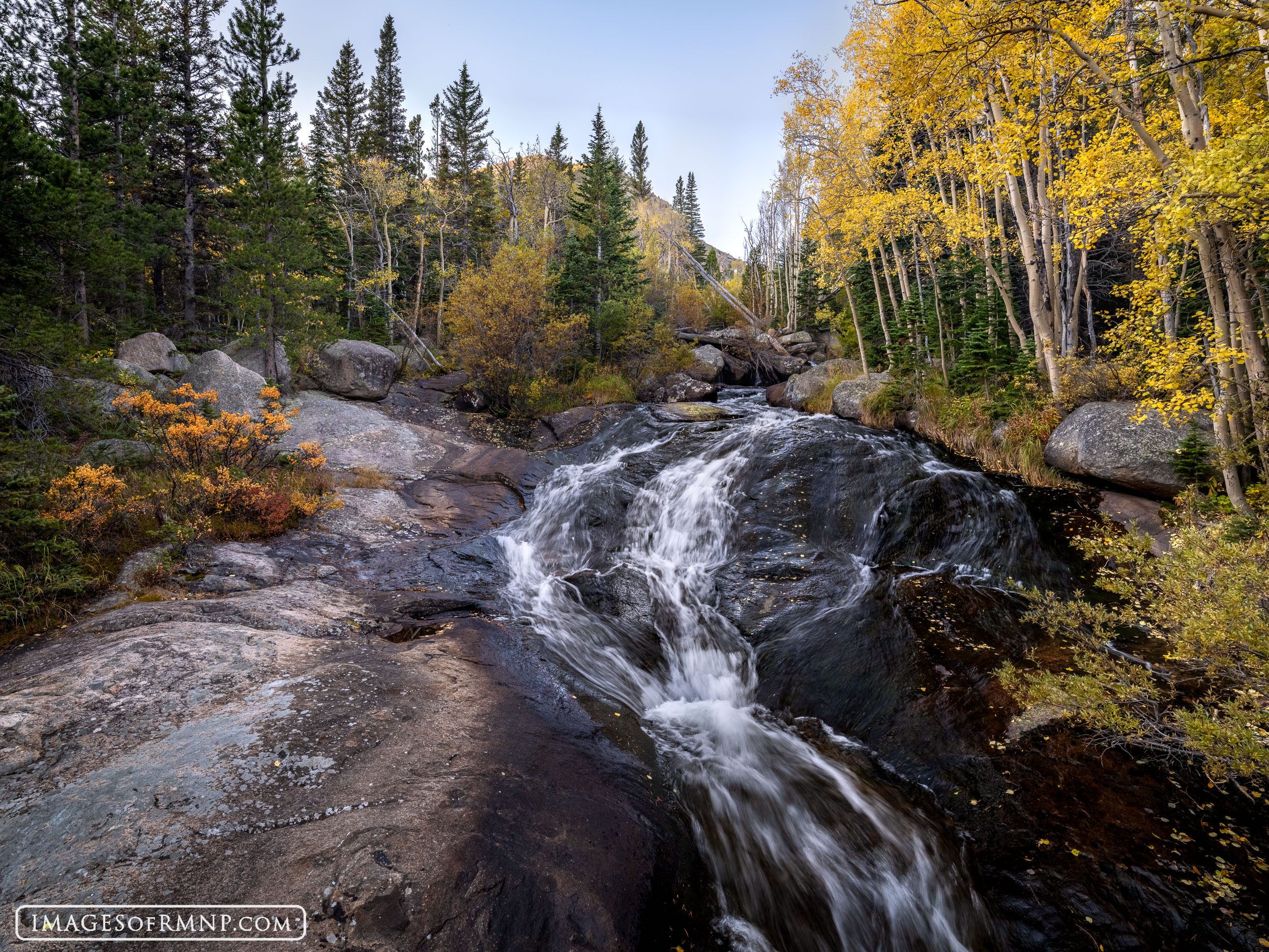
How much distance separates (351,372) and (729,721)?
1766 cm

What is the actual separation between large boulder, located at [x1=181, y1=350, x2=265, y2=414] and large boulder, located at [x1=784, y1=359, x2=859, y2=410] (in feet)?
55.4

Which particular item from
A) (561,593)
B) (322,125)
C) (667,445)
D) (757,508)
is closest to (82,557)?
(561,593)

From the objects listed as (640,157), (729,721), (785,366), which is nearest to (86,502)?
(729,721)

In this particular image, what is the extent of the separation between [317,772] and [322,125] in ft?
127

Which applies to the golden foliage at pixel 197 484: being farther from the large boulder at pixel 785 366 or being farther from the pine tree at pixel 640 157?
the pine tree at pixel 640 157

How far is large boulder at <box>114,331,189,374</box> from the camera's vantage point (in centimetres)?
1315

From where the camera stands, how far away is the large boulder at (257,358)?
16.2 metres

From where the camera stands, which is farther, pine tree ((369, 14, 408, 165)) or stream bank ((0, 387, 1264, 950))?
pine tree ((369, 14, 408, 165))

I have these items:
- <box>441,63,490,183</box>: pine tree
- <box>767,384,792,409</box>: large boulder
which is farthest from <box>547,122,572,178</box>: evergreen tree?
<box>767,384,792,409</box>: large boulder

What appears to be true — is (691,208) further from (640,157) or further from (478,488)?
(478,488)

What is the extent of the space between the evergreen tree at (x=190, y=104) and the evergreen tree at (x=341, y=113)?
9.10m

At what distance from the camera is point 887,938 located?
11.5 ft

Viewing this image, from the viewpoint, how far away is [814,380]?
18.5m

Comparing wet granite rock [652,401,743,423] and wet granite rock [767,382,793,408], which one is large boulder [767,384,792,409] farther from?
wet granite rock [652,401,743,423]
